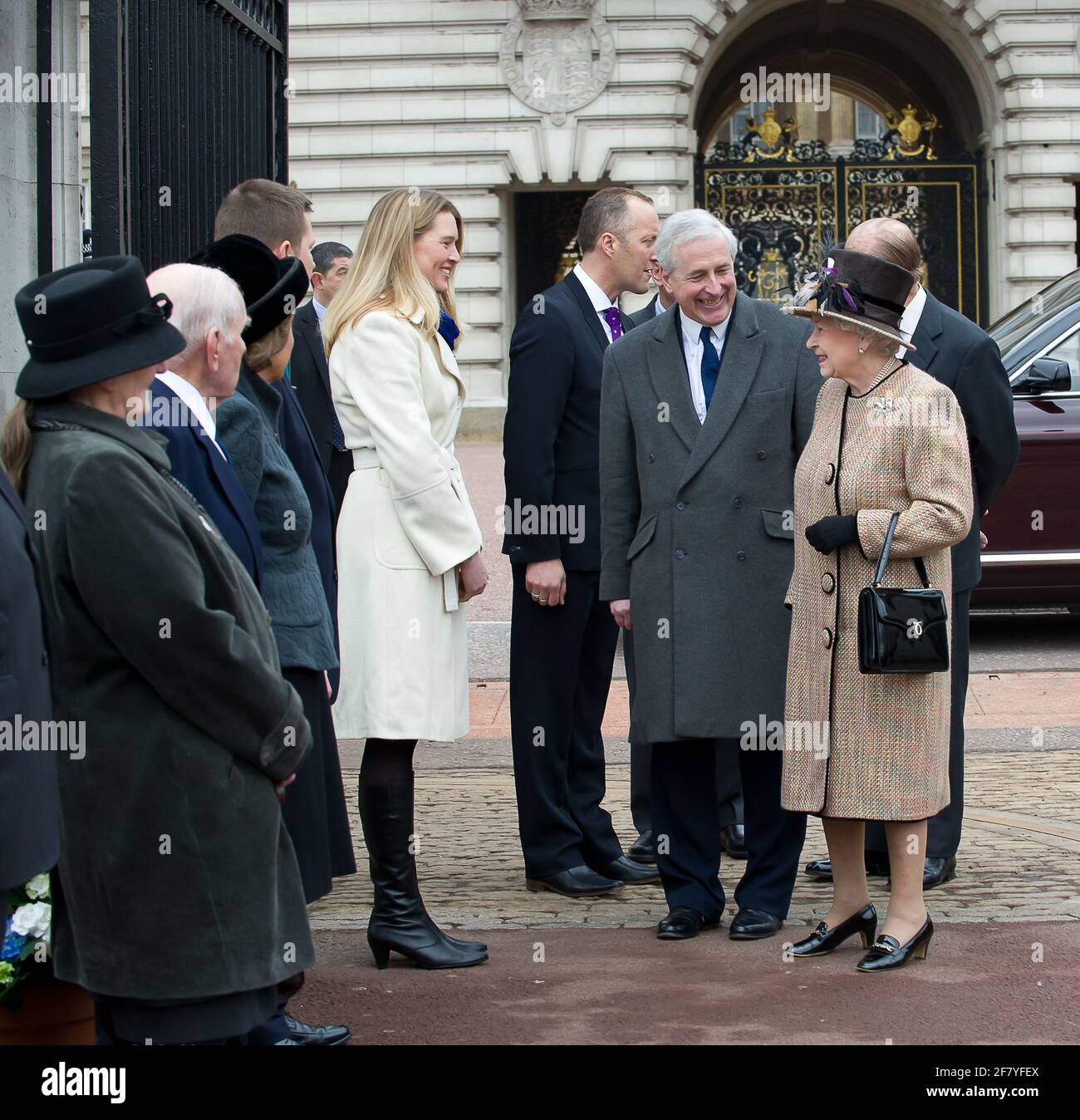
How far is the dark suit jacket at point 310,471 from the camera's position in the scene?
14.4 ft

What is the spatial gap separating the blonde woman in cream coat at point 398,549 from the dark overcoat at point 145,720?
157 cm

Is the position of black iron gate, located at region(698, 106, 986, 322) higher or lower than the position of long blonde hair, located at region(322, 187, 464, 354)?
higher

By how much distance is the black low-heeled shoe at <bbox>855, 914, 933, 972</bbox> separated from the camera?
4.63 metres

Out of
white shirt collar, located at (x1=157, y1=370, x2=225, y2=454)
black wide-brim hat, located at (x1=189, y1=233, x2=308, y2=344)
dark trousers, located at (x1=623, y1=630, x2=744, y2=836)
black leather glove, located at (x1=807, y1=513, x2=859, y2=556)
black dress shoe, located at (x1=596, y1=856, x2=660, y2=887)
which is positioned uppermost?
black wide-brim hat, located at (x1=189, y1=233, x2=308, y2=344)

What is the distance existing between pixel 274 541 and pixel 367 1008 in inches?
46.9

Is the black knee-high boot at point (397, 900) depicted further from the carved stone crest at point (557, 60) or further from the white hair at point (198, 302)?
the carved stone crest at point (557, 60)

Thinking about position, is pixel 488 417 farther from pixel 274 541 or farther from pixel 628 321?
pixel 274 541

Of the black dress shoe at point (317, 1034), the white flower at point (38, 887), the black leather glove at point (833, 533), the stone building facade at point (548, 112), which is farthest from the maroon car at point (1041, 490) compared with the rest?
the stone building facade at point (548, 112)

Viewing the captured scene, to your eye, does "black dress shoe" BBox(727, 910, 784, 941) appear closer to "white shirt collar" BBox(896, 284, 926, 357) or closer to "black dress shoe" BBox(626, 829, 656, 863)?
"black dress shoe" BBox(626, 829, 656, 863)

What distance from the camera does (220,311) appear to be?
360cm

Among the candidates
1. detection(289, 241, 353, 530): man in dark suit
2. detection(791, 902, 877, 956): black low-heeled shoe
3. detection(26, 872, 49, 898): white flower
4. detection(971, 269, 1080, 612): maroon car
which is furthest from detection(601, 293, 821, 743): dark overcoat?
detection(971, 269, 1080, 612): maroon car

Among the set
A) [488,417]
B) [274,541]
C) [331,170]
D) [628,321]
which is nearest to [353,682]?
[274,541]

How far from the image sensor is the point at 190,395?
143 inches

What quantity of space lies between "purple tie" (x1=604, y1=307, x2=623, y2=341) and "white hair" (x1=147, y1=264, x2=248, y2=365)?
241cm
